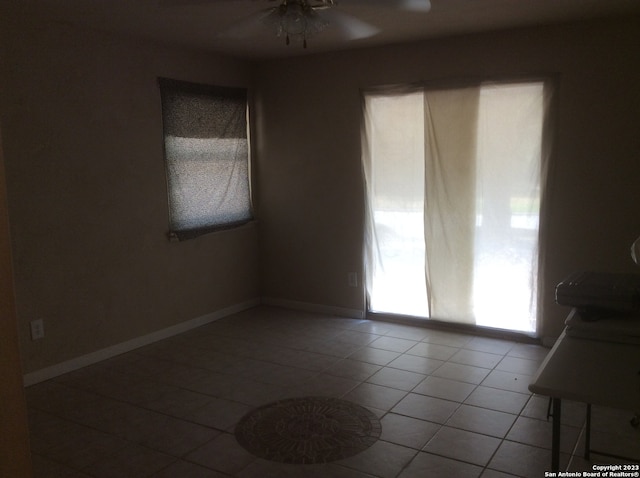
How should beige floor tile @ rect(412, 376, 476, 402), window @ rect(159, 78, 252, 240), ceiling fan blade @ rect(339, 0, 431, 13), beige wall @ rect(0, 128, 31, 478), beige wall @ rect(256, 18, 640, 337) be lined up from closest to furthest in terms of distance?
beige wall @ rect(0, 128, 31, 478)
ceiling fan blade @ rect(339, 0, 431, 13)
beige floor tile @ rect(412, 376, 476, 402)
beige wall @ rect(256, 18, 640, 337)
window @ rect(159, 78, 252, 240)

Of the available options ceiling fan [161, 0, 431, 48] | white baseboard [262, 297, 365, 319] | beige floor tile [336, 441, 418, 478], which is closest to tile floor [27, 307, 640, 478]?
beige floor tile [336, 441, 418, 478]

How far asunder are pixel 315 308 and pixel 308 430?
224 cm

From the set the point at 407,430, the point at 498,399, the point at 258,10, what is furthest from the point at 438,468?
the point at 258,10

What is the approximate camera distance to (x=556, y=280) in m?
3.92

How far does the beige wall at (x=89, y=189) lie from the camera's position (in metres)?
3.31

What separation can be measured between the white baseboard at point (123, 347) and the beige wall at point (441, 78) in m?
0.64

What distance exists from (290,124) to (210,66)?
0.86 meters

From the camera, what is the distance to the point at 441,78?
4145 millimetres

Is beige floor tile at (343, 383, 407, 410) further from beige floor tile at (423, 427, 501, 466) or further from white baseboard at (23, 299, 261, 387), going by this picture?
white baseboard at (23, 299, 261, 387)

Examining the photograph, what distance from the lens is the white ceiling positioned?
3.08 metres

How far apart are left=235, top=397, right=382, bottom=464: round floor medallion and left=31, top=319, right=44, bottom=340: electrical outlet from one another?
1.51 metres

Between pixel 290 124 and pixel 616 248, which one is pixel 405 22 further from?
pixel 616 248

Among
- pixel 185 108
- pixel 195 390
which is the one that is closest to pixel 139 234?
pixel 185 108

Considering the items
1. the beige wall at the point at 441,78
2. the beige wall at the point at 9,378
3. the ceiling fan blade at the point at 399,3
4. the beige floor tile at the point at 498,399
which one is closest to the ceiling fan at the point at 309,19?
the ceiling fan blade at the point at 399,3
